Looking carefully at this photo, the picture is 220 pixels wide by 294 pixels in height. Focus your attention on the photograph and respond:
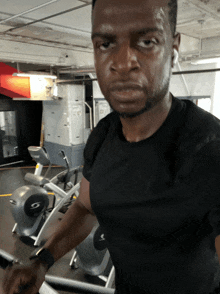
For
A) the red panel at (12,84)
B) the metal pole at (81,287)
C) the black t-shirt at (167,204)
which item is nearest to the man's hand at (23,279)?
the black t-shirt at (167,204)

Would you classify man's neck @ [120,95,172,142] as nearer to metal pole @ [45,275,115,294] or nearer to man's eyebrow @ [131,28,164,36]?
man's eyebrow @ [131,28,164,36]

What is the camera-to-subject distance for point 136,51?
0.58 m

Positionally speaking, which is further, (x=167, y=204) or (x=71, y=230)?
(x=71, y=230)

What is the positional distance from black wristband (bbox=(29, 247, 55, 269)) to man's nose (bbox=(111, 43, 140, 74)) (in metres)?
0.69

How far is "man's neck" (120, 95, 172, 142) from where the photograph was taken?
0.65m

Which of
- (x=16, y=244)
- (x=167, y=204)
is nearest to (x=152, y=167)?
(x=167, y=204)

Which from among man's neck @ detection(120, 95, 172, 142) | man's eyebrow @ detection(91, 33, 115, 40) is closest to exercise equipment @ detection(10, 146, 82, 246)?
man's neck @ detection(120, 95, 172, 142)

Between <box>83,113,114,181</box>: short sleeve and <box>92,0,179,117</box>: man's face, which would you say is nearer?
<box>92,0,179,117</box>: man's face

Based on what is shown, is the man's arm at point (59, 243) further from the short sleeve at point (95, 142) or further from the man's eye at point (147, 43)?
the man's eye at point (147, 43)

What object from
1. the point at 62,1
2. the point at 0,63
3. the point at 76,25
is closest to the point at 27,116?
the point at 0,63

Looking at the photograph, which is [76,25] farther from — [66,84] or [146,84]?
[146,84]

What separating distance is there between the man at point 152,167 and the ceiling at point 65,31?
264cm

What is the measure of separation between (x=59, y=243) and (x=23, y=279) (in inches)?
7.3

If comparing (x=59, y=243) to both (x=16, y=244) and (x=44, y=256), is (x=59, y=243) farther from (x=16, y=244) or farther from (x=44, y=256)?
(x=16, y=244)
